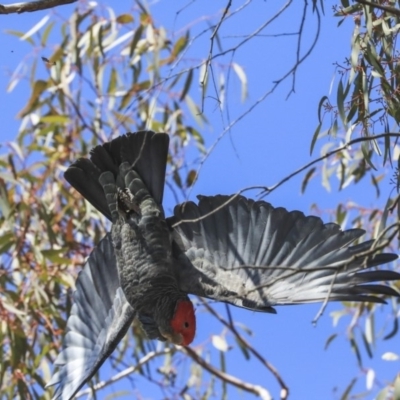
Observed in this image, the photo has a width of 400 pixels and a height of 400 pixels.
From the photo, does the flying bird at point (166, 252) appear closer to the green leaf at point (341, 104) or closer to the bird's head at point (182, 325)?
the bird's head at point (182, 325)

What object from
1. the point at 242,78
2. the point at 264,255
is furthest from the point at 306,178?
the point at 264,255

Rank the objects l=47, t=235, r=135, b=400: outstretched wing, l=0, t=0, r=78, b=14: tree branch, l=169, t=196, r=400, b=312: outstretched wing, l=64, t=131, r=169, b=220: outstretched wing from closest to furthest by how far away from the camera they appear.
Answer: l=0, t=0, r=78, b=14: tree branch, l=169, t=196, r=400, b=312: outstretched wing, l=64, t=131, r=169, b=220: outstretched wing, l=47, t=235, r=135, b=400: outstretched wing

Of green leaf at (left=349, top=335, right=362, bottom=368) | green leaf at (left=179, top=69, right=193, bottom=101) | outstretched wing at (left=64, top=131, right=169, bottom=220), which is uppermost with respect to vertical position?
green leaf at (left=179, top=69, right=193, bottom=101)

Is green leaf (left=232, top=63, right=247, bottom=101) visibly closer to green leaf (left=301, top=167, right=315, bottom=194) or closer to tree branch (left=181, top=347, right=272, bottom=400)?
green leaf (left=301, top=167, right=315, bottom=194)

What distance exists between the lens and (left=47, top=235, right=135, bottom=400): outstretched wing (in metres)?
4.19

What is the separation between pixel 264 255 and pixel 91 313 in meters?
1.07

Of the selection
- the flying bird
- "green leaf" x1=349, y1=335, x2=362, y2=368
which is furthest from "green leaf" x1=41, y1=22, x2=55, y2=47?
"green leaf" x1=349, y1=335, x2=362, y2=368

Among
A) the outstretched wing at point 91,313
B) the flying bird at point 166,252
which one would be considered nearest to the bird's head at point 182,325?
the flying bird at point 166,252

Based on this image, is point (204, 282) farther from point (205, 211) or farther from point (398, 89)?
point (398, 89)

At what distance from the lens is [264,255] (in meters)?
3.59

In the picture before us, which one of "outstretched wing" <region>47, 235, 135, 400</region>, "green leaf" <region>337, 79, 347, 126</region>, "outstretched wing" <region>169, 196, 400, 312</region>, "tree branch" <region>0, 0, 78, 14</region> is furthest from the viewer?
"outstretched wing" <region>47, 235, 135, 400</region>

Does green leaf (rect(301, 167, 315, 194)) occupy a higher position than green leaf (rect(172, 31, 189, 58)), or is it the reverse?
green leaf (rect(172, 31, 189, 58))

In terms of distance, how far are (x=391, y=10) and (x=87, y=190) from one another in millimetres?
2229

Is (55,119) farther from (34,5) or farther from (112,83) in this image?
(34,5)
